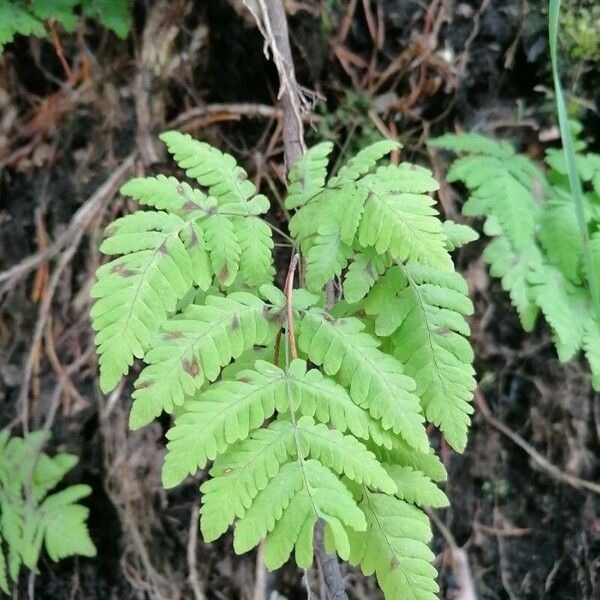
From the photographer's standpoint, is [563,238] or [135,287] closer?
[135,287]

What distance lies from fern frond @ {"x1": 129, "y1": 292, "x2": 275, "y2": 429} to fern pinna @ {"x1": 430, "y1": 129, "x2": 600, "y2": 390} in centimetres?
81

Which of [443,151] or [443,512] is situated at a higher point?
[443,151]

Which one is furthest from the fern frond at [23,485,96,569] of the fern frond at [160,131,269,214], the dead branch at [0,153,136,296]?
the fern frond at [160,131,269,214]

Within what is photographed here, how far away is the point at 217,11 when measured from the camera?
2.08m

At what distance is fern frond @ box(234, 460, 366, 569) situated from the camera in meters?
1.11

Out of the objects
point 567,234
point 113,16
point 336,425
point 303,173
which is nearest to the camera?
point 336,425

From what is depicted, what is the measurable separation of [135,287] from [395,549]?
28.3 inches

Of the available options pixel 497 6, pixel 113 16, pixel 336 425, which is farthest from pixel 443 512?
pixel 113 16

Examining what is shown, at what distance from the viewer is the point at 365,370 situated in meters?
1.25

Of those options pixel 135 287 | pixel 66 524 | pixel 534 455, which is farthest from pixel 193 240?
pixel 534 455

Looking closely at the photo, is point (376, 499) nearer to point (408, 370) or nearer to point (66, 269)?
point (408, 370)

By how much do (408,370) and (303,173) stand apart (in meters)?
0.53

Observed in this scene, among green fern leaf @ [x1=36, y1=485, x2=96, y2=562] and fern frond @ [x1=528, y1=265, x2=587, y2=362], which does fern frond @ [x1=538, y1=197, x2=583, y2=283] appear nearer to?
fern frond @ [x1=528, y1=265, x2=587, y2=362]

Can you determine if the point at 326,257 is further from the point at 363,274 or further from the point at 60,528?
the point at 60,528
